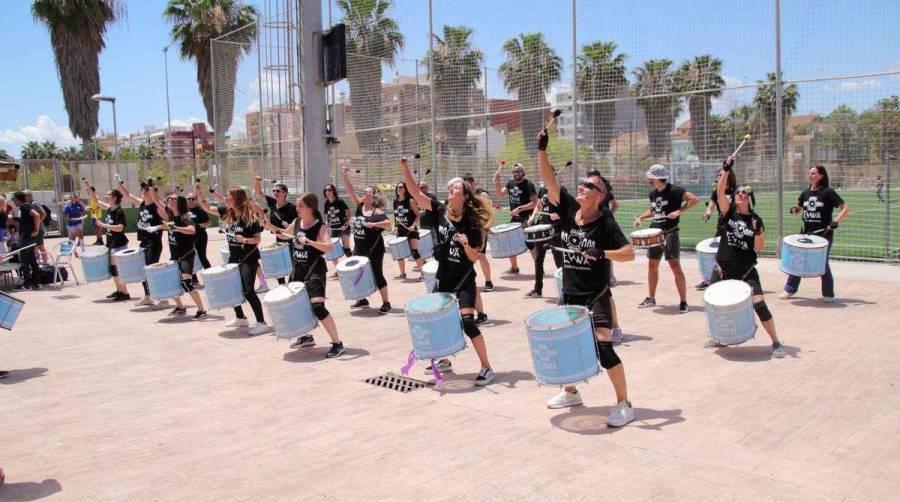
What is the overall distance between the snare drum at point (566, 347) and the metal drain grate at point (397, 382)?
1.82 metres

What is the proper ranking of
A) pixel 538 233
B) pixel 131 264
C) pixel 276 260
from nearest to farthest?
pixel 538 233 < pixel 276 260 < pixel 131 264

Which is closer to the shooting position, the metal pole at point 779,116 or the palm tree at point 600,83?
the metal pole at point 779,116

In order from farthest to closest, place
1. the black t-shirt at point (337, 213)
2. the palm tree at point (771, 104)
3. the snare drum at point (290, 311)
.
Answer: the black t-shirt at point (337, 213) < the palm tree at point (771, 104) < the snare drum at point (290, 311)

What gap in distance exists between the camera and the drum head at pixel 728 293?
7172 mm

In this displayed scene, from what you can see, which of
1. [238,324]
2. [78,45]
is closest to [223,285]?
[238,324]

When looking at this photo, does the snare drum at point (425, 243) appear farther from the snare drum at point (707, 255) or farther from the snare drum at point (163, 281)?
the snare drum at point (707, 255)

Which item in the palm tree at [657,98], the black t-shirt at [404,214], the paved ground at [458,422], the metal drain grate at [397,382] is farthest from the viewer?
the palm tree at [657,98]

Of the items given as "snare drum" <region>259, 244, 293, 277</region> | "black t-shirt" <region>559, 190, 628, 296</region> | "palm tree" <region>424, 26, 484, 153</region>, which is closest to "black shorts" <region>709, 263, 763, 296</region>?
"black t-shirt" <region>559, 190, 628, 296</region>

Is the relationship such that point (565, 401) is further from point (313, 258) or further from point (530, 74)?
point (530, 74)

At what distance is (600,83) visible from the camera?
605 inches

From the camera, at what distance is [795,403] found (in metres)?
5.89

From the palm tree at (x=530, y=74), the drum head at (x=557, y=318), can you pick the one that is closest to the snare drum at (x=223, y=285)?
the drum head at (x=557, y=318)

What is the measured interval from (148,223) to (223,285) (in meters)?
3.20

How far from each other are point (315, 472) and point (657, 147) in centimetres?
1262
